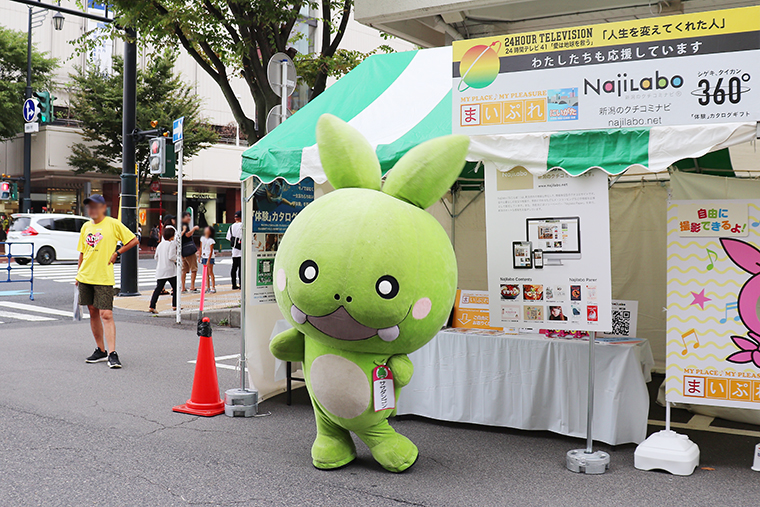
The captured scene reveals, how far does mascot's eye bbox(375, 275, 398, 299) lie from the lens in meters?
4.11

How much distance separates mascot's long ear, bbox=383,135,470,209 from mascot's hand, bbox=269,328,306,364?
1.24 meters

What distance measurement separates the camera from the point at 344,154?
456 cm

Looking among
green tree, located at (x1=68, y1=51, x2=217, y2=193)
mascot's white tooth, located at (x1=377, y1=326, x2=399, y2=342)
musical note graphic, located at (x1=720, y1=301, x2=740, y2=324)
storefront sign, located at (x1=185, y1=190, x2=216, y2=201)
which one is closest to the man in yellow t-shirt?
mascot's white tooth, located at (x1=377, y1=326, x2=399, y2=342)

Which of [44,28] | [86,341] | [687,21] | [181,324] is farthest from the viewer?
[44,28]

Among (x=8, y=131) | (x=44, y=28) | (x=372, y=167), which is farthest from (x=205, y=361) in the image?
(x=44, y=28)

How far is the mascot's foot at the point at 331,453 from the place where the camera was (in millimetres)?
4781

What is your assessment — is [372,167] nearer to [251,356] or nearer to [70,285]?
[251,356]

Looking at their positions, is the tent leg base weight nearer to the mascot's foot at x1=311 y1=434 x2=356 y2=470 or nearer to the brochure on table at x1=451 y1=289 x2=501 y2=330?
the mascot's foot at x1=311 y1=434 x2=356 y2=470

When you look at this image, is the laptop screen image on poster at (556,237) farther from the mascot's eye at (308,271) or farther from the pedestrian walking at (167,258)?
the pedestrian walking at (167,258)

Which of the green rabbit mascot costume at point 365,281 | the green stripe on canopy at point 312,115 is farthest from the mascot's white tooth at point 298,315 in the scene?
the green stripe on canopy at point 312,115

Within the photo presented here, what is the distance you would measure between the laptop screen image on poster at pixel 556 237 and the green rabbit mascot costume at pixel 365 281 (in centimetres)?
82

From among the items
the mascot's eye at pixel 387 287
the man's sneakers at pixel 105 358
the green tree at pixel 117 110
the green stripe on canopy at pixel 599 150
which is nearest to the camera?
the mascot's eye at pixel 387 287

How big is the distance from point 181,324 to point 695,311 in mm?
9122

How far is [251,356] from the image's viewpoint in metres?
6.61
